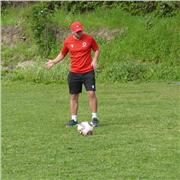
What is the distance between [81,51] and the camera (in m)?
9.69

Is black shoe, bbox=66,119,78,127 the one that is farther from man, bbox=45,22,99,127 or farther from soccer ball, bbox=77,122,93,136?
soccer ball, bbox=77,122,93,136

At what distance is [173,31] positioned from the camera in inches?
796

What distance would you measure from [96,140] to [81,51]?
176cm

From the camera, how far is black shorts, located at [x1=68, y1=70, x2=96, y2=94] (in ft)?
32.0

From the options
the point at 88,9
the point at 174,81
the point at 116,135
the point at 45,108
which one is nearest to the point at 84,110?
the point at 45,108

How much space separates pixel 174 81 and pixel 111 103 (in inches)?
192

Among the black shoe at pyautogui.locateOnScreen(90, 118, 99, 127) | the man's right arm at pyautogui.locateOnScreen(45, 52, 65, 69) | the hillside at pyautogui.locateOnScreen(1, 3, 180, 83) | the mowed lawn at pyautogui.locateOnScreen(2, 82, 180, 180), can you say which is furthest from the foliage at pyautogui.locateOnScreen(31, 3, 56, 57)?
the black shoe at pyautogui.locateOnScreen(90, 118, 99, 127)

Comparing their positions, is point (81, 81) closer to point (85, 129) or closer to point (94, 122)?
point (94, 122)

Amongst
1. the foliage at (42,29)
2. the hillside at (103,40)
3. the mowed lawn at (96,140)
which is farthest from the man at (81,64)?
the foliage at (42,29)

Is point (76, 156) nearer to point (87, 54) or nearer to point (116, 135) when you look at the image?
point (116, 135)

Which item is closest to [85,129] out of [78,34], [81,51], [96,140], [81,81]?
[96,140]

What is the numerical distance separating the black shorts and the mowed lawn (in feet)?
1.98

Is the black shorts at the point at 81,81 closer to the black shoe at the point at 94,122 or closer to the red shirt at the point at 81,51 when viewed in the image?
the red shirt at the point at 81,51

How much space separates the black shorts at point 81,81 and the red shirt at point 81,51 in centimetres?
7
